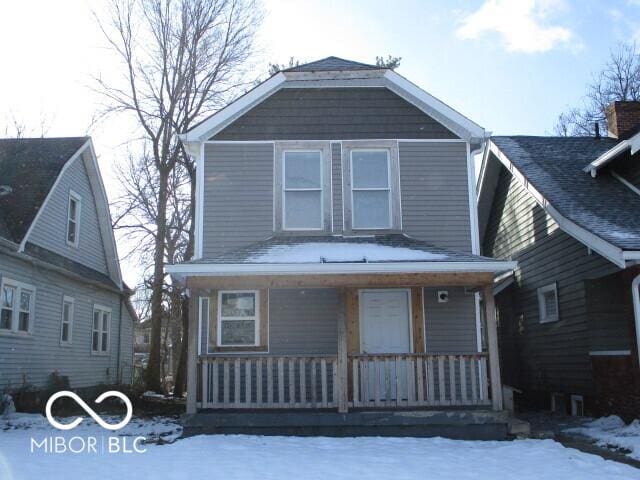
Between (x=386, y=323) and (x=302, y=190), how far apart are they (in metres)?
2.88

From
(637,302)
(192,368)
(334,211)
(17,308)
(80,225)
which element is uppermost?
(80,225)

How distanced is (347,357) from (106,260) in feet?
38.8

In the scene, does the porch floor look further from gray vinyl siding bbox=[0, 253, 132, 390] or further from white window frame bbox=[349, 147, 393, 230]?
gray vinyl siding bbox=[0, 253, 132, 390]

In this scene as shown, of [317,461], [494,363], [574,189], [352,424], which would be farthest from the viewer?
[574,189]

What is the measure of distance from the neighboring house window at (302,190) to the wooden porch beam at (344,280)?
2181 millimetres

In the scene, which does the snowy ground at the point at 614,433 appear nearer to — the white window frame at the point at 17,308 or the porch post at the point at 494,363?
the porch post at the point at 494,363

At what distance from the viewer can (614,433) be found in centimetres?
985

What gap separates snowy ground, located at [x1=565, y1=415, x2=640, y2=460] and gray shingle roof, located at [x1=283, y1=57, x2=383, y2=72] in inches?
287

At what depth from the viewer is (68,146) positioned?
Answer: 17.2m

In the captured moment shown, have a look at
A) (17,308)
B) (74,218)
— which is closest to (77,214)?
(74,218)

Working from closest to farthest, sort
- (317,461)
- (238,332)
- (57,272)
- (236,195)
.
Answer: (317,461) < (238,332) < (236,195) < (57,272)

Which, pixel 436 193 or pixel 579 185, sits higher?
pixel 579 185

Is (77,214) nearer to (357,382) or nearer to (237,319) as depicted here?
(237,319)

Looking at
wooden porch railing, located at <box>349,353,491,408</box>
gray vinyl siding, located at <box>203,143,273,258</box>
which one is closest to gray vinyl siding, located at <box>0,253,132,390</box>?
gray vinyl siding, located at <box>203,143,273,258</box>
